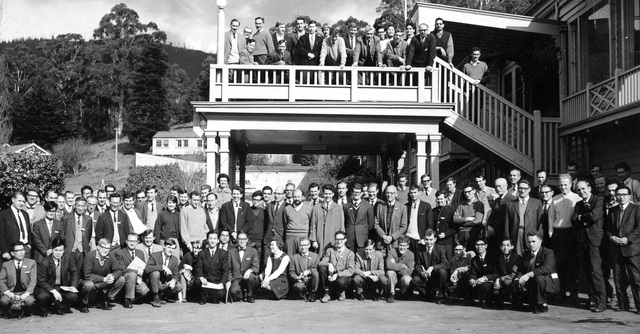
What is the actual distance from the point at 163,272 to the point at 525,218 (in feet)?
18.0

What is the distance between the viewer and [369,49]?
1469 centimetres

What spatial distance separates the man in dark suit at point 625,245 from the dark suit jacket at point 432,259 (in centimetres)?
250

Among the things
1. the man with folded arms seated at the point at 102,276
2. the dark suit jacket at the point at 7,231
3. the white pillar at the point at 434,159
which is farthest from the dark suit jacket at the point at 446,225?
the dark suit jacket at the point at 7,231

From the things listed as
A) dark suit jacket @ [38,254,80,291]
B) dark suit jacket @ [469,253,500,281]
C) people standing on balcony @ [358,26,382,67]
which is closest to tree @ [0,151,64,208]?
people standing on balcony @ [358,26,382,67]

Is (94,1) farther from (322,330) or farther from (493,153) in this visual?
(322,330)

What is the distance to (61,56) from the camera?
3450 inches

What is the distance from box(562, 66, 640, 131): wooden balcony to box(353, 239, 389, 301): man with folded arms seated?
544 centimetres

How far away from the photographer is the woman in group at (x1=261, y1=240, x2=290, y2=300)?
10.9m

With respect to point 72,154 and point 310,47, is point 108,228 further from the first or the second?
point 72,154

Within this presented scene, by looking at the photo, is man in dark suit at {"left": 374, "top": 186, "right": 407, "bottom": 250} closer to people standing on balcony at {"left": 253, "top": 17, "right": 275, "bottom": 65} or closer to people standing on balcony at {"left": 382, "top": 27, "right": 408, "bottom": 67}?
people standing on balcony at {"left": 382, "top": 27, "right": 408, "bottom": 67}

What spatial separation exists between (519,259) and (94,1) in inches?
3509

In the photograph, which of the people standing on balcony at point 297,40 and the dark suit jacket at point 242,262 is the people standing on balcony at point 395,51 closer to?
the people standing on balcony at point 297,40

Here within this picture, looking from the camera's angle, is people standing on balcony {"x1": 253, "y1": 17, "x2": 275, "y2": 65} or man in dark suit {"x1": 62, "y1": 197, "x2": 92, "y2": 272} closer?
man in dark suit {"x1": 62, "y1": 197, "x2": 92, "y2": 272}

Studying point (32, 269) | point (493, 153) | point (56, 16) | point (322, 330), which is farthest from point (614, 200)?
point (56, 16)
